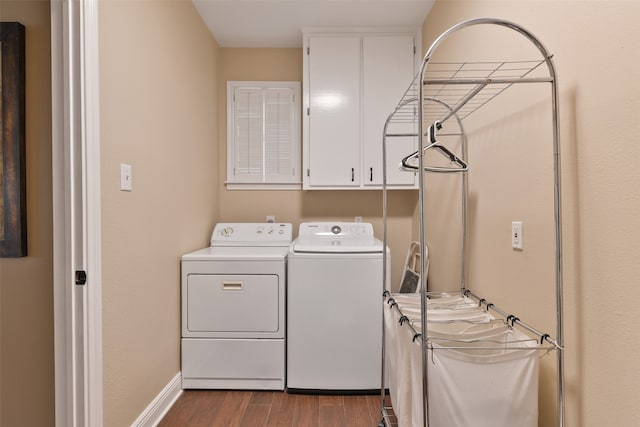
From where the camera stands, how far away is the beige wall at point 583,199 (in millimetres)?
848

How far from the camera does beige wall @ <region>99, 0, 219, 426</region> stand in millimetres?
1410

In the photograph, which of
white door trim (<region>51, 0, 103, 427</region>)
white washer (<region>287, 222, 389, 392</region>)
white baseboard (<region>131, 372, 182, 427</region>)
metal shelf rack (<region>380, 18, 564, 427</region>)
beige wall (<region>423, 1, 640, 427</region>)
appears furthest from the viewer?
white washer (<region>287, 222, 389, 392</region>)

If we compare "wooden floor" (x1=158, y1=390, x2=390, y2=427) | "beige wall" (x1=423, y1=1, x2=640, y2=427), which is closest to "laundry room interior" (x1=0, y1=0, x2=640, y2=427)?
"beige wall" (x1=423, y1=1, x2=640, y2=427)

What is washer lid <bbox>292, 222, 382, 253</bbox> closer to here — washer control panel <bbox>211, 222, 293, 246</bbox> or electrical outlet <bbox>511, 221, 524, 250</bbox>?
Result: washer control panel <bbox>211, 222, 293, 246</bbox>

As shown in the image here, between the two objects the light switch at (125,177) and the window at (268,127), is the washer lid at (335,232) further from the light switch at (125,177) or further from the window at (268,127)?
the light switch at (125,177)

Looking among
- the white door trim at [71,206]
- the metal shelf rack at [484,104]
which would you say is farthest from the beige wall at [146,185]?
the metal shelf rack at [484,104]

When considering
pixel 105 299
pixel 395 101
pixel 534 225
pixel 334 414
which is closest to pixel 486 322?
pixel 534 225

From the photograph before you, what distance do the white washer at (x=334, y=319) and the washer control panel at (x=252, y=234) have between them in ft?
2.03

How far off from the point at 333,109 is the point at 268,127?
2.03 feet

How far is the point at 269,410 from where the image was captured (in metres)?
1.93

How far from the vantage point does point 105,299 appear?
4.46ft

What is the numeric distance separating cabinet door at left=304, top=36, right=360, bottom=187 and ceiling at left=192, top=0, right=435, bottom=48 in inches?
6.3

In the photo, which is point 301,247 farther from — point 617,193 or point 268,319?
point 617,193

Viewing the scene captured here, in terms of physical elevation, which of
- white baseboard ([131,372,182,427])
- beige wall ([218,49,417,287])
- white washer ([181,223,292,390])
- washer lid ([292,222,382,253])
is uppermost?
beige wall ([218,49,417,287])
